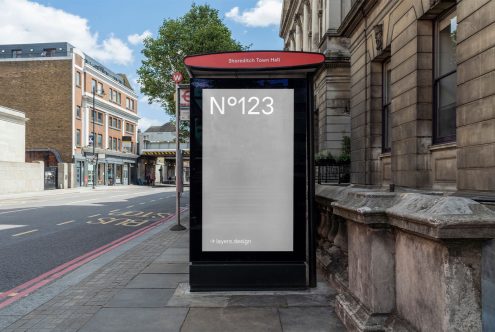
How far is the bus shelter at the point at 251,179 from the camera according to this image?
5117 mm

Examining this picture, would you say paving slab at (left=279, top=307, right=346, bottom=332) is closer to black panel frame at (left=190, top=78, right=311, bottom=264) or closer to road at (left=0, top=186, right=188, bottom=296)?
black panel frame at (left=190, top=78, right=311, bottom=264)

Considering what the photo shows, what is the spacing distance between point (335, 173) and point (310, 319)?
41.0 ft

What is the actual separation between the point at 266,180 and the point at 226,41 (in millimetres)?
19445

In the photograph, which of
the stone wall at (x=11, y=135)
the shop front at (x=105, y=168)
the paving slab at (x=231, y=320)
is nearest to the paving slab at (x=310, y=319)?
the paving slab at (x=231, y=320)

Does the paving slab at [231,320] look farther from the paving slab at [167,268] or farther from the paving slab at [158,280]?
the paving slab at [167,268]

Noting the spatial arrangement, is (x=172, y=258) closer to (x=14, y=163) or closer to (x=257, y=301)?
(x=257, y=301)

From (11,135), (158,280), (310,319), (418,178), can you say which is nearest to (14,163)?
(11,135)

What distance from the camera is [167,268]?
673cm

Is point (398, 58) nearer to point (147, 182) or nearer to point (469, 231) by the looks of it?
point (469, 231)

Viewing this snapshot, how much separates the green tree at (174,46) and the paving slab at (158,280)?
704 inches

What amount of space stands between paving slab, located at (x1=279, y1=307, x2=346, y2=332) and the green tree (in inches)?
779

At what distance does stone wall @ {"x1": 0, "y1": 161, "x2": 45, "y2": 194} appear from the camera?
3253 centimetres

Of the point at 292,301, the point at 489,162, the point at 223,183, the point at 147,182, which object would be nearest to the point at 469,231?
the point at 292,301

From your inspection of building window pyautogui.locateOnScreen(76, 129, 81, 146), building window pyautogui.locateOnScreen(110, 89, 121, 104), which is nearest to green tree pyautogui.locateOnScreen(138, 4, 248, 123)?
building window pyautogui.locateOnScreen(76, 129, 81, 146)
